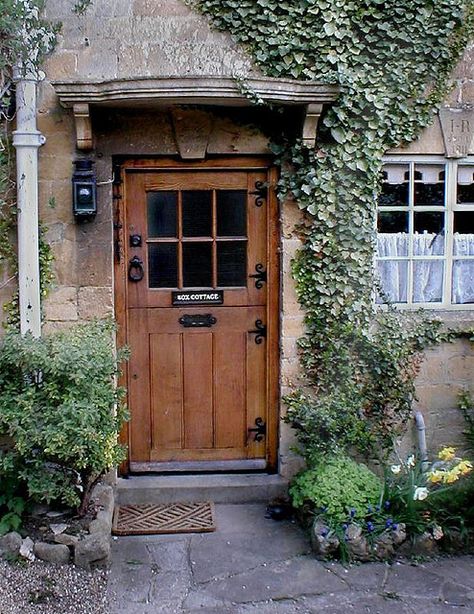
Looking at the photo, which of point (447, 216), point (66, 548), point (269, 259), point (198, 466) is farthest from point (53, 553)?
point (447, 216)

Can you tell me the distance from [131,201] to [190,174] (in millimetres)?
459

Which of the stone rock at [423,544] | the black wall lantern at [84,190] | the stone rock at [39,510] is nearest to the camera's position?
the stone rock at [423,544]

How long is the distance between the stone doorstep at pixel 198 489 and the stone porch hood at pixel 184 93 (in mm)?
2408

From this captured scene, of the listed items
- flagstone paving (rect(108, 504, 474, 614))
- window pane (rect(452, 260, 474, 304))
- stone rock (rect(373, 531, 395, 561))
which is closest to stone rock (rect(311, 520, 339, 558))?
flagstone paving (rect(108, 504, 474, 614))

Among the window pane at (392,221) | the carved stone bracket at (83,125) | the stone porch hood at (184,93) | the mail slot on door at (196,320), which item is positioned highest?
the stone porch hood at (184,93)

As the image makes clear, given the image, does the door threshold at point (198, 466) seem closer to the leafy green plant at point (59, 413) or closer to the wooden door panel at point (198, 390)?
the wooden door panel at point (198, 390)

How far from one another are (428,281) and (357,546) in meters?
2.10

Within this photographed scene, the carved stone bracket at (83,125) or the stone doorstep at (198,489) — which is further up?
the carved stone bracket at (83,125)

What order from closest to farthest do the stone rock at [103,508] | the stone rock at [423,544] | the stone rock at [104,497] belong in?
the stone rock at [103,508] → the stone rock at [423,544] → the stone rock at [104,497]

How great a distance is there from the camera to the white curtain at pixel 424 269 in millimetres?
5559

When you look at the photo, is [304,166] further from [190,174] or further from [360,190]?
[190,174]

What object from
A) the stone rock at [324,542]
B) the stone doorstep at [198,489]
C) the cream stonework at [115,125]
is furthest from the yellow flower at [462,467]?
the cream stonework at [115,125]

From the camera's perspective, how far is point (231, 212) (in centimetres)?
540

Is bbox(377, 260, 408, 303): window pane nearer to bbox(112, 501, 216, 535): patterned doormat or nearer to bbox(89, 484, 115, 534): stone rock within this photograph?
bbox(112, 501, 216, 535): patterned doormat
